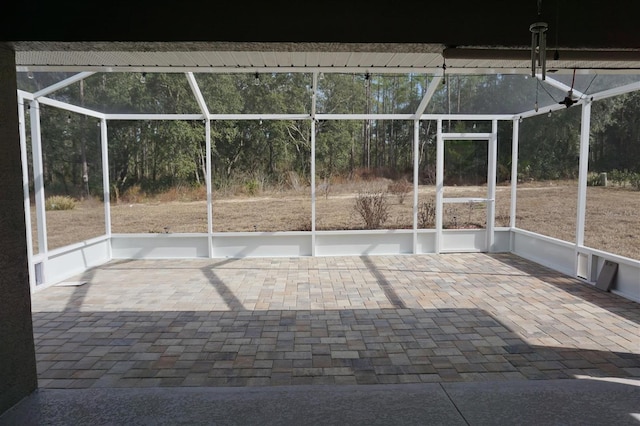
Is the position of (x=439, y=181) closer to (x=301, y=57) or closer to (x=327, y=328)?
(x=327, y=328)

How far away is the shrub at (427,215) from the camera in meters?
7.74

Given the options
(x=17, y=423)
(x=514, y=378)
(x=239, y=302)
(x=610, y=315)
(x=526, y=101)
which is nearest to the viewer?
(x=17, y=423)

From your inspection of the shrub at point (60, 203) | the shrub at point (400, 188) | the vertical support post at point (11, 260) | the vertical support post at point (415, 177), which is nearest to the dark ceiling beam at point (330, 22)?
the vertical support post at point (11, 260)

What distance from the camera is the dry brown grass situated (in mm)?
6953

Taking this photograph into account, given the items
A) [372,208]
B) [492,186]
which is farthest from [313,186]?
[492,186]

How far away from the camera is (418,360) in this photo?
3.15m

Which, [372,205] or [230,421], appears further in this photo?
[372,205]

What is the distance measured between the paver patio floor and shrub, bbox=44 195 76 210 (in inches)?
46.6

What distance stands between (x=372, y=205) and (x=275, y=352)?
5420 mm

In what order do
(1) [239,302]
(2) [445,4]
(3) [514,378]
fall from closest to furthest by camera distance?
1. (2) [445,4]
2. (3) [514,378]
3. (1) [239,302]

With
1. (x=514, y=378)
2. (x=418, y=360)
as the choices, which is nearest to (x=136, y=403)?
(x=418, y=360)

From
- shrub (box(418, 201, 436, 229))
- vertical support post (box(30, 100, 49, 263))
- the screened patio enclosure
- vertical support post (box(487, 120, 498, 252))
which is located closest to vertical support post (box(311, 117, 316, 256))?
the screened patio enclosure

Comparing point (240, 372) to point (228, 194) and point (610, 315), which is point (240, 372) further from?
point (228, 194)

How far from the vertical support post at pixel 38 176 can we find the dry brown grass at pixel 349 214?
0.49 metres
